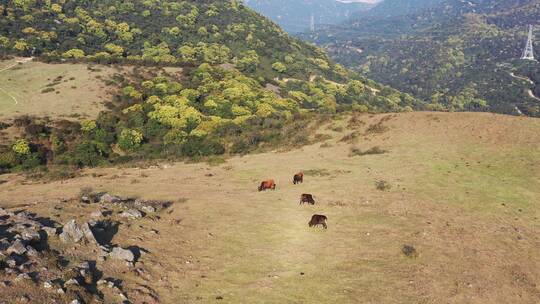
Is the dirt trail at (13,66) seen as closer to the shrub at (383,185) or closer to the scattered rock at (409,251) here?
the shrub at (383,185)

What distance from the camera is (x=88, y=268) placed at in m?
17.6

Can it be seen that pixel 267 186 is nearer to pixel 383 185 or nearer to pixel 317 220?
pixel 383 185

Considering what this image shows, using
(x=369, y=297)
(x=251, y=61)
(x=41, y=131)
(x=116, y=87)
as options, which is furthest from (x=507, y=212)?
(x=251, y=61)

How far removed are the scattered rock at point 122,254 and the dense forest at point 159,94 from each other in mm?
37003

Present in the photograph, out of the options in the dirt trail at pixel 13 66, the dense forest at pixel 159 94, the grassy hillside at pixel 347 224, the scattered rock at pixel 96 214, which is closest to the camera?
the grassy hillside at pixel 347 224

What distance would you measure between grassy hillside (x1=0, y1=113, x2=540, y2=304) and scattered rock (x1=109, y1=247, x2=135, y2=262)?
0.41 metres

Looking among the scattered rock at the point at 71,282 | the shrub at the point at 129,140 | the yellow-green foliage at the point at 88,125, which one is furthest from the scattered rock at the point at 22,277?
the yellow-green foliage at the point at 88,125

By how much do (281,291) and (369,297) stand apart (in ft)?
11.8

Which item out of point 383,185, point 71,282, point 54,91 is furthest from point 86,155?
point 71,282

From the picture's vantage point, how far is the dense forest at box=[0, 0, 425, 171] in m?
63.6

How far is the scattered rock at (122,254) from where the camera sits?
19.0 metres

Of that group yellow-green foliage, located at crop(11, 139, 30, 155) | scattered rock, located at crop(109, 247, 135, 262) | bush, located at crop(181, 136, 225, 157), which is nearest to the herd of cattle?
scattered rock, located at crop(109, 247, 135, 262)

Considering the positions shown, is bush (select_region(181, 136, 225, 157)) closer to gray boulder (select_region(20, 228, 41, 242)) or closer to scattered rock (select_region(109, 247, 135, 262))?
gray boulder (select_region(20, 228, 41, 242))

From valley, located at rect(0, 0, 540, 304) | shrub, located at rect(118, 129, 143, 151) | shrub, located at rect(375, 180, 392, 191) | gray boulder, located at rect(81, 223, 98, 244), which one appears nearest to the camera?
valley, located at rect(0, 0, 540, 304)
